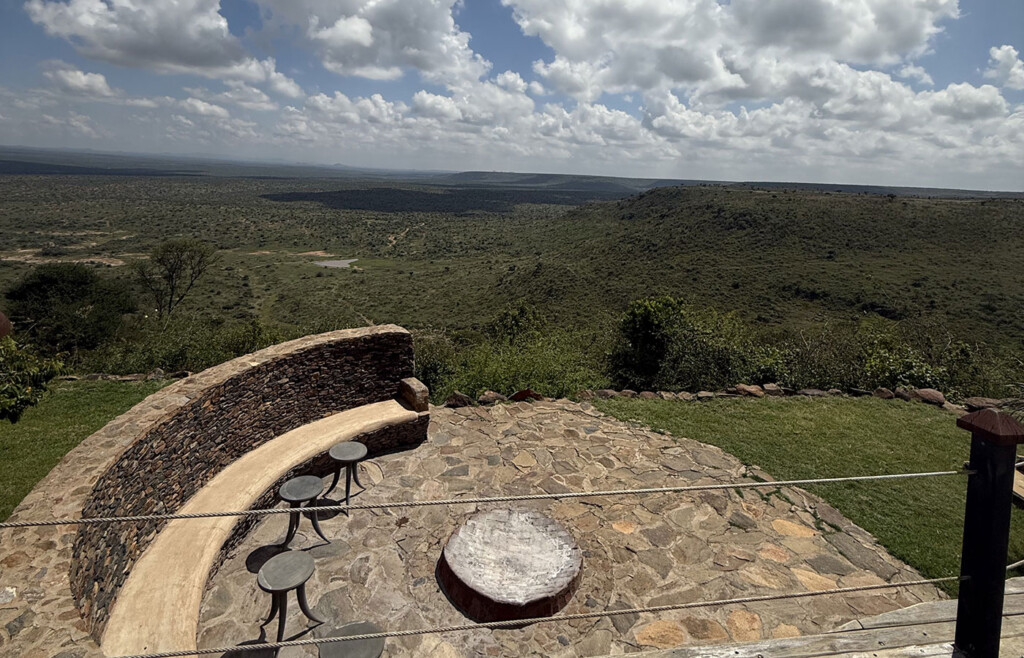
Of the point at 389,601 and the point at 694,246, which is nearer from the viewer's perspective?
the point at 389,601

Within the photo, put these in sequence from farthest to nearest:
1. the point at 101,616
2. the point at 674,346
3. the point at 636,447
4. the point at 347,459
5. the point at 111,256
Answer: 1. the point at 111,256
2. the point at 674,346
3. the point at 636,447
4. the point at 347,459
5. the point at 101,616

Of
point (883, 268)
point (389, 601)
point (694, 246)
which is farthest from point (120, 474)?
point (694, 246)

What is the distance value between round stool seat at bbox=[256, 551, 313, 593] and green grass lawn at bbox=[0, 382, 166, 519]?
3.52m

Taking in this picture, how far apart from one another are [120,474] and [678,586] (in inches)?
209

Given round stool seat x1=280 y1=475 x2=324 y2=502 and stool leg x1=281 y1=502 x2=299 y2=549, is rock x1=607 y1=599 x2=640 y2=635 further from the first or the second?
stool leg x1=281 y1=502 x2=299 y2=549

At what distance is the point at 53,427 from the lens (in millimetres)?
7793

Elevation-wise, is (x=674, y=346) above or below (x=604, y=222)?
below

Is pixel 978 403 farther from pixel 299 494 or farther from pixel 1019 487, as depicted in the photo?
pixel 299 494

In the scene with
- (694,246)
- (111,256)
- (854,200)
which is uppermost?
(854,200)

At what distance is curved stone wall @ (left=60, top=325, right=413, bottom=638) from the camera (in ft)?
14.2

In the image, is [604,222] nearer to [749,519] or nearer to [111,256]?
[111,256]

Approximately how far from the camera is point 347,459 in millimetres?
6012

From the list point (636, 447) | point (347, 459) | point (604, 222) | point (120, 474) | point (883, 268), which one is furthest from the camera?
point (604, 222)

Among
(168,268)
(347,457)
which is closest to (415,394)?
(347,457)
